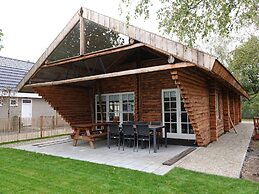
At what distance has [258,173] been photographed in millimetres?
4871

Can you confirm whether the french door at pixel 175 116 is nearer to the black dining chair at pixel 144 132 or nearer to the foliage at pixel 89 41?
the black dining chair at pixel 144 132

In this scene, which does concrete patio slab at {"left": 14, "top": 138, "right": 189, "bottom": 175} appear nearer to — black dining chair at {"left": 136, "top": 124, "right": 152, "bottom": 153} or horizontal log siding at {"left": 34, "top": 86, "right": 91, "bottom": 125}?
black dining chair at {"left": 136, "top": 124, "right": 152, "bottom": 153}

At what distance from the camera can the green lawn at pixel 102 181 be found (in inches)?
152

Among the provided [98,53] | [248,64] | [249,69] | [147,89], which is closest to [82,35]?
[98,53]

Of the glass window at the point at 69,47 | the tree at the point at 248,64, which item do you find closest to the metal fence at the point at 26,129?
the glass window at the point at 69,47

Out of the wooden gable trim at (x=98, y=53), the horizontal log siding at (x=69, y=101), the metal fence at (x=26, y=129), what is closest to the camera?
the wooden gable trim at (x=98, y=53)

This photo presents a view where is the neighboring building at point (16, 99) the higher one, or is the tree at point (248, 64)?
the tree at point (248, 64)

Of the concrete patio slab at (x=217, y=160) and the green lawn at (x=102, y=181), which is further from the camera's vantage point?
the concrete patio slab at (x=217, y=160)

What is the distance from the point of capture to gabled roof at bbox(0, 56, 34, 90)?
1489 cm

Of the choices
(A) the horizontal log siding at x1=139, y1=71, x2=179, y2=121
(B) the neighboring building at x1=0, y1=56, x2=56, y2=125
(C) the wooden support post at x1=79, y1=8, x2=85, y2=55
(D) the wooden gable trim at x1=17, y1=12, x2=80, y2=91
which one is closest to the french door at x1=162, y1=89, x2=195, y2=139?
(A) the horizontal log siding at x1=139, y1=71, x2=179, y2=121

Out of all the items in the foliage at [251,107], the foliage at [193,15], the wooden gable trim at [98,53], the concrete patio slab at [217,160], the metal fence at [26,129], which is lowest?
the concrete patio slab at [217,160]

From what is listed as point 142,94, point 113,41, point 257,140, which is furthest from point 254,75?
point 113,41

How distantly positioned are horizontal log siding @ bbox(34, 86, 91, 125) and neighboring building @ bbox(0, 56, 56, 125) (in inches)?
228

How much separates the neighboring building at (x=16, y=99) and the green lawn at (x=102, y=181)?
10.2 meters
